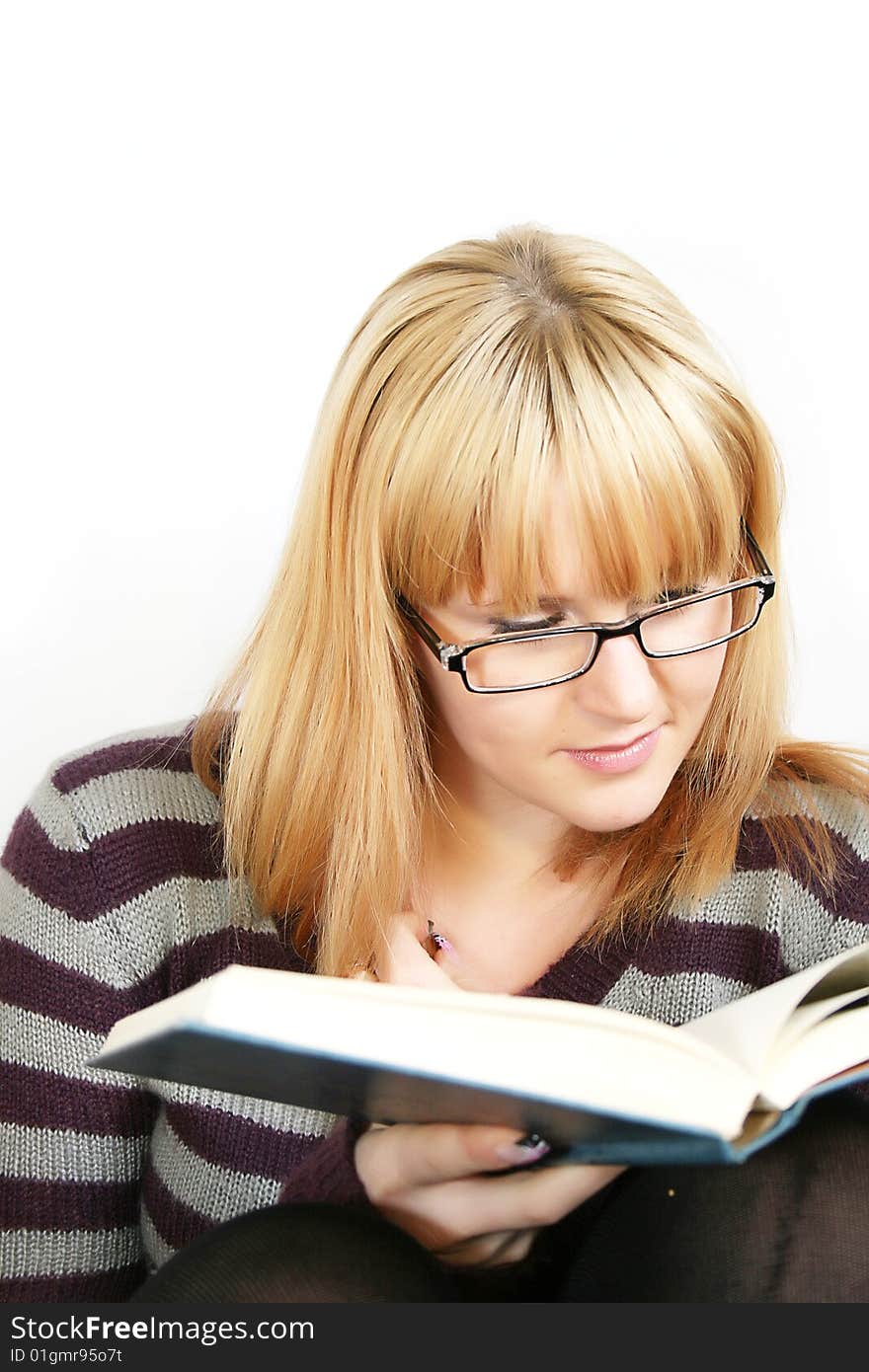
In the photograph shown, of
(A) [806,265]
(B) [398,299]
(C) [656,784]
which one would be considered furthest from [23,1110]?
(A) [806,265]

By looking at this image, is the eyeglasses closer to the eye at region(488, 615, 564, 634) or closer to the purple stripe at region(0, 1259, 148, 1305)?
the eye at region(488, 615, 564, 634)

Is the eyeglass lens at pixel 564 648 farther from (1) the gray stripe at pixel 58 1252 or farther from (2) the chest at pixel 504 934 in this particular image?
(1) the gray stripe at pixel 58 1252

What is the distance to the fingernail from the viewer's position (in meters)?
0.90

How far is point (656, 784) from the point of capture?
3.83ft

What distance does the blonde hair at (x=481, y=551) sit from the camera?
108 centimetres

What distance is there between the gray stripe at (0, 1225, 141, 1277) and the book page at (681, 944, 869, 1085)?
0.61 meters

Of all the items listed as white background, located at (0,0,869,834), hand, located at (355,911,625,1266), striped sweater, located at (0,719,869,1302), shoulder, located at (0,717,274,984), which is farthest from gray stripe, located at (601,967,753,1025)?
white background, located at (0,0,869,834)

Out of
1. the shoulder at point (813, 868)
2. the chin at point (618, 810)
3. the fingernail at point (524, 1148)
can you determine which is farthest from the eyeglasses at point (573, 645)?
the fingernail at point (524, 1148)

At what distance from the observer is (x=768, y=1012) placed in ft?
2.76

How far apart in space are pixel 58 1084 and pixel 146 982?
10cm

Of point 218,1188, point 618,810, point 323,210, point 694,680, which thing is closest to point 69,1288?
point 218,1188

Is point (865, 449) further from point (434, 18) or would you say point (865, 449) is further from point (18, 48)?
point (18, 48)

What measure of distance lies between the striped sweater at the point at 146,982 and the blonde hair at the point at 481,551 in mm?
28

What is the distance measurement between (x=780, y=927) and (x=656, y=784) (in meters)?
0.20
